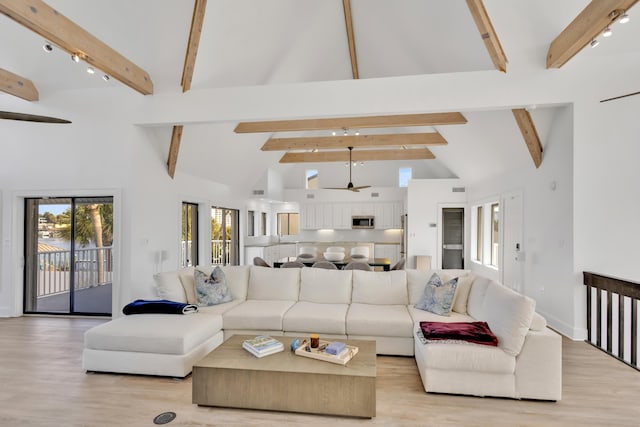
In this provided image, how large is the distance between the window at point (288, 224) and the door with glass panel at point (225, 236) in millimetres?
3048

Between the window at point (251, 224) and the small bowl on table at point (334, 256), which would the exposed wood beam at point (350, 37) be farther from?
the window at point (251, 224)

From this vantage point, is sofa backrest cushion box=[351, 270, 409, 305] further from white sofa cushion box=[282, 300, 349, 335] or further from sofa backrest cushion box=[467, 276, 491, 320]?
sofa backrest cushion box=[467, 276, 491, 320]

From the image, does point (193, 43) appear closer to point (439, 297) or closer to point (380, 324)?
point (380, 324)

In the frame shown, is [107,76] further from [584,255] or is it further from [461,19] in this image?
[584,255]

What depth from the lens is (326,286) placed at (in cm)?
431

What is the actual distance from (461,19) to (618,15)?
5.04 feet

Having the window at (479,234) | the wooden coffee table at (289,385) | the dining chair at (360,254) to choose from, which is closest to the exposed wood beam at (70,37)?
the wooden coffee table at (289,385)

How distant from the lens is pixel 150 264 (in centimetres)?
531

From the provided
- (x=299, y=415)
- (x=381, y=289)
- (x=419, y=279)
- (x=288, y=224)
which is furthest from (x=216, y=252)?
(x=299, y=415)

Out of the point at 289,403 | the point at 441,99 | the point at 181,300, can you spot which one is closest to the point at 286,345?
the point at 289,403

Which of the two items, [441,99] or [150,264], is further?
[150,264]

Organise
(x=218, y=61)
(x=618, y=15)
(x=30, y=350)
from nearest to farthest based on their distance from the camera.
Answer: (x=618, y=15), (x=30, y=350), (x=218, y=61)

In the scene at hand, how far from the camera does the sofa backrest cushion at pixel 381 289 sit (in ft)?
13.6

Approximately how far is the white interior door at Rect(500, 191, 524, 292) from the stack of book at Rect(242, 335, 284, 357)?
436cm
